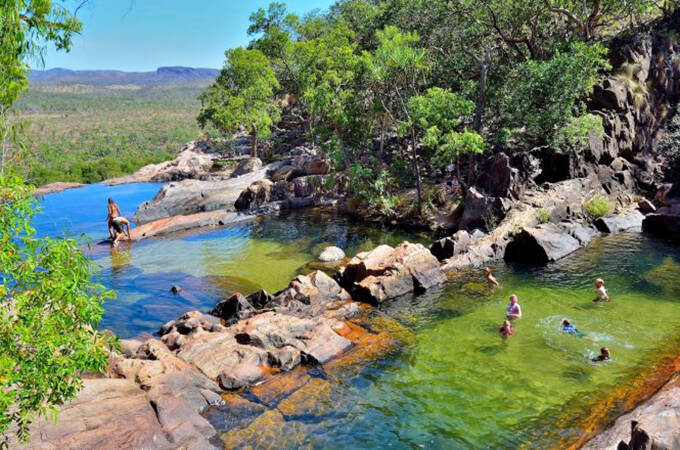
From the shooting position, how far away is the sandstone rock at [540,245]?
2506 cm

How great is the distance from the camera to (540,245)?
25031mm

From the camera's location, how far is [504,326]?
17.6 meters

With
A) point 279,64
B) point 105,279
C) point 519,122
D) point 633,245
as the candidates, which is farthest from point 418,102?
point 279,64

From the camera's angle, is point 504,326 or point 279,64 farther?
point 279,64

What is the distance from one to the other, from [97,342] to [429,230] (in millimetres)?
28074

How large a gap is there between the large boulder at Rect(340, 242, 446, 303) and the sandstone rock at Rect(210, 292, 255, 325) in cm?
505

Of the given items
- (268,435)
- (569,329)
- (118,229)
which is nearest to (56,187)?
(118,229)

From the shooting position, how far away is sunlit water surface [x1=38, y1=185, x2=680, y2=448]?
506 inches

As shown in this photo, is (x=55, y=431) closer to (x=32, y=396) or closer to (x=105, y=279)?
(x=32, y=396)

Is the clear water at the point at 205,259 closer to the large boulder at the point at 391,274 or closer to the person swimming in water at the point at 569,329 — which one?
the large boulder at the point at 391,274

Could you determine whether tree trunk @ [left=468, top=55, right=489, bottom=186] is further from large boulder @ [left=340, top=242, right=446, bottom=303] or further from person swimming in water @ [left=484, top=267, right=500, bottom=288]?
person swimming in water @ [left=484, top=267, right=500, bottom=288]

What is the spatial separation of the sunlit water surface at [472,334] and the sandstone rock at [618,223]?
1.08 meters

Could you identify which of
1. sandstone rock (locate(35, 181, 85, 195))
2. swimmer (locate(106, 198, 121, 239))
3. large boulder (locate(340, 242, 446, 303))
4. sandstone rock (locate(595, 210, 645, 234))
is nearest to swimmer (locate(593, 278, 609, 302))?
large boulder (locate(340, 242, 446, 303))

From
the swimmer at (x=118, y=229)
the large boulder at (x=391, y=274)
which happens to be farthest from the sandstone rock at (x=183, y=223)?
the large boulder at (x=391, y=274)
